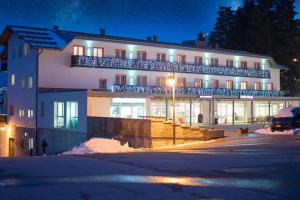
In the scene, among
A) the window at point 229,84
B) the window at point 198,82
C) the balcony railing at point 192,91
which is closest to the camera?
the balcony railing at point 192,91

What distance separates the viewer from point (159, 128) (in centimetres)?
2983

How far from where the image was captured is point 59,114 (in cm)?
3931

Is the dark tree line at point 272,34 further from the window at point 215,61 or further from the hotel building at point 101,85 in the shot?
the hotel building at point 101,85

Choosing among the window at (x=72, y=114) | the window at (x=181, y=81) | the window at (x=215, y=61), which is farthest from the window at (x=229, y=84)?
the window at (x=72, y=114)

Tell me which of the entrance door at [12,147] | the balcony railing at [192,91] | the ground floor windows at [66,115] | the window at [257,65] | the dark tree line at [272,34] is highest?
the dark tree line at [272,34]

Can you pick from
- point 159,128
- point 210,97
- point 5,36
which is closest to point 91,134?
point 159,128

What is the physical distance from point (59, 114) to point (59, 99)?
130cm

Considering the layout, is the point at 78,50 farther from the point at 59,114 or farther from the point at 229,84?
the point at 229,84

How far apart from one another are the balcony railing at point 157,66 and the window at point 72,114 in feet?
22.4

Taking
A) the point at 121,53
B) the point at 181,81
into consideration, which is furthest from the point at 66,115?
the point at 181,81

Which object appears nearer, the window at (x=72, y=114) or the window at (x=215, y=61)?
the window at (x=72, y=114)

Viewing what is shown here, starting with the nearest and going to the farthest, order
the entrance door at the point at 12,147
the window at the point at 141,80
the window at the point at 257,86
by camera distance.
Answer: the entrance door at the point at 12,147 < the window at the point at 141,80 < the window at the point at 257,86

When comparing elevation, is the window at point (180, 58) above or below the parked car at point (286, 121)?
above

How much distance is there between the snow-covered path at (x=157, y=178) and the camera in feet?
35.4
